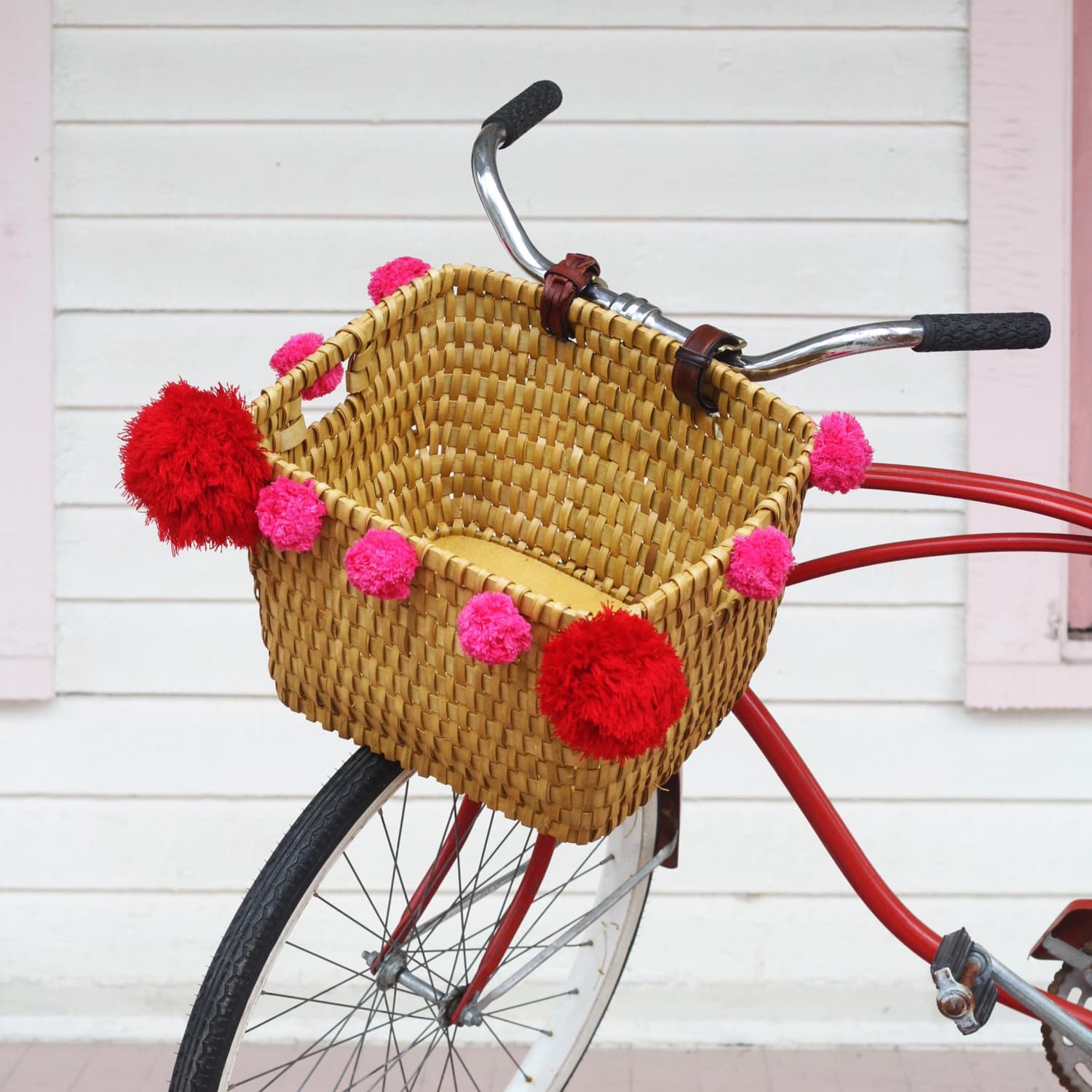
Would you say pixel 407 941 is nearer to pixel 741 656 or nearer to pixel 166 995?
pixel 741 656

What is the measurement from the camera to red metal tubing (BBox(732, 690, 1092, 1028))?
128 cm

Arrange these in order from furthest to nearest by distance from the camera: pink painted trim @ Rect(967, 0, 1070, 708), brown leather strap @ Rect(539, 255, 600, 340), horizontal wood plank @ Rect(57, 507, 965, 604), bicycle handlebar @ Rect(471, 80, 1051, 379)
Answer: horizontal wood plank @ Rect(57, 507, 965, 604) < pink painted trim @ Rect(967, 0, 1070, 708) < brown leather strap @ Rect(539, 255, 600, 340) < bicycle handlebar @ Rect(471, 80, 1051, 379)

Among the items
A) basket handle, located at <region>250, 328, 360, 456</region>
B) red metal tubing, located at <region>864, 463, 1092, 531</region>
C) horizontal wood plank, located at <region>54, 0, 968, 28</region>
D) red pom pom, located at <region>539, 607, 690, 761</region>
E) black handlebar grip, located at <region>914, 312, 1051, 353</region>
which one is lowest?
red pom pom, located at <region>539, 607, 690, 761</region>

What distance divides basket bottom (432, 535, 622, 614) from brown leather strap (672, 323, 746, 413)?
0.22 meters

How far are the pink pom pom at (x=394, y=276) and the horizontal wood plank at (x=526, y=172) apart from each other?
84 centimetres

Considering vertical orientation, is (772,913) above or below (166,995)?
above

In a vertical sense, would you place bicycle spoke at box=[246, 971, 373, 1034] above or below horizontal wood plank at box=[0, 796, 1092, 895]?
below

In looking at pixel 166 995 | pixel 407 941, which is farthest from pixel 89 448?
pixel 407 941

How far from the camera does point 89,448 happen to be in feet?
6.81

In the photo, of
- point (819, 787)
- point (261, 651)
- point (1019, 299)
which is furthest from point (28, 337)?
point (1019, 299)

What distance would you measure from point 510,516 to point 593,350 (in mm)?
205

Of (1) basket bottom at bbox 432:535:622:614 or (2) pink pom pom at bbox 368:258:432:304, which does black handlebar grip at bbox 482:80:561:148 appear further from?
(1) basket bottom at bbox 432:535:622:614

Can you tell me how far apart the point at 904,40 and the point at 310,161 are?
92 centimetres

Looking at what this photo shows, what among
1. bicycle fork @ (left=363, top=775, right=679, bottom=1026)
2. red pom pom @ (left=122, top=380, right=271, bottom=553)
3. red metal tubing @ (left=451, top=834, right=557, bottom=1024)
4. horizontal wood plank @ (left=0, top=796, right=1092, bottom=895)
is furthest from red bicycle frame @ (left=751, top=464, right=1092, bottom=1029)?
horizontal wood plank @ (left=0, top=796, right=1092, bottom=895)
